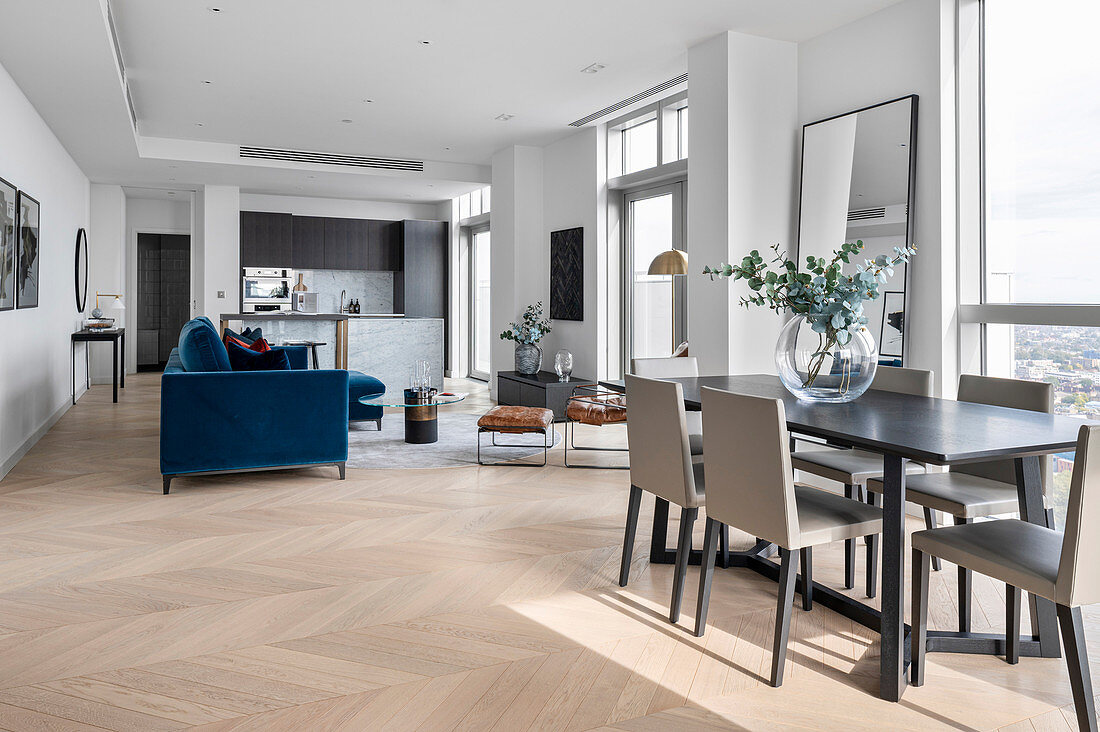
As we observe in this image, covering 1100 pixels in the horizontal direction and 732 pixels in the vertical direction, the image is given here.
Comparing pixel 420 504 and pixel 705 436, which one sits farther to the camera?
pixel 420 504

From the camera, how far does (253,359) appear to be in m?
4.99

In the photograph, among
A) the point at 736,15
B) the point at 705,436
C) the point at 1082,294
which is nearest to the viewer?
the point at 705,436

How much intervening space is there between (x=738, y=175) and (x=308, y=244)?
7759 mm

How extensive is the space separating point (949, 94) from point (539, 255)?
15.9 feet

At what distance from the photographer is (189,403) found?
4.40 m

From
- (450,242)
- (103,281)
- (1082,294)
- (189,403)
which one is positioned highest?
(450,242)

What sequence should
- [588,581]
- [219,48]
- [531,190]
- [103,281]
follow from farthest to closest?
[103,281], [531,190], [219,48], [588,581]

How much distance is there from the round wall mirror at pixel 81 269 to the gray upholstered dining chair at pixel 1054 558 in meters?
8.99

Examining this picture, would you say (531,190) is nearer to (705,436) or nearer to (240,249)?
(240,249)

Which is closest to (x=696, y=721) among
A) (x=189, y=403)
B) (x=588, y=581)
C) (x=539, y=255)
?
(x=588, y=581)

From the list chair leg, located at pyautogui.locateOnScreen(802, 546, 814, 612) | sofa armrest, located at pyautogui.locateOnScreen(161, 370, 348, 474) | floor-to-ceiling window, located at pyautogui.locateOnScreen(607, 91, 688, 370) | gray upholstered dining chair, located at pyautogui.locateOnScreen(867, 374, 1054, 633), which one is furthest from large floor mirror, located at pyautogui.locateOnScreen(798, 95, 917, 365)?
sofa armrest, located at pyautogui.locateOnScreen(161, 370, 348, 474)

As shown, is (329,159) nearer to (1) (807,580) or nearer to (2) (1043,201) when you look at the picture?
(2) (1043,201)

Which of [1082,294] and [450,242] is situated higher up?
[450,242]

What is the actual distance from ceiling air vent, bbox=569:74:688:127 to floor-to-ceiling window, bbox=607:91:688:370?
0.23 m
